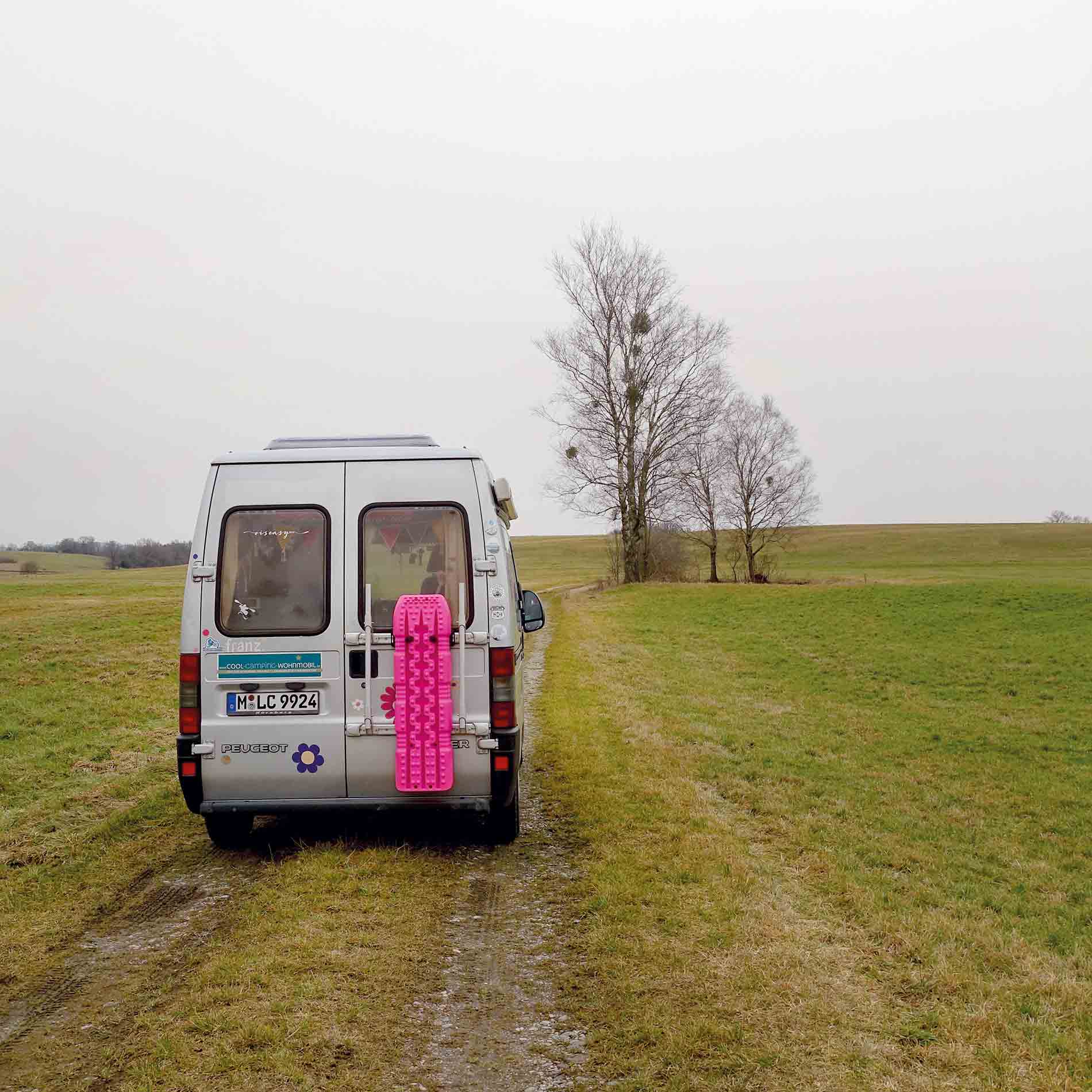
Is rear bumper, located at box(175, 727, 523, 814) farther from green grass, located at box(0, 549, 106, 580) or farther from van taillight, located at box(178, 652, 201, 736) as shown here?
green grass, located at box(0, 549, 106, 580)

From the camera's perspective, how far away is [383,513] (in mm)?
6719

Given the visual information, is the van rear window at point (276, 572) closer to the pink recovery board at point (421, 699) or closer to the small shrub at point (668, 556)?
the pink recovery board at point (421, 699)

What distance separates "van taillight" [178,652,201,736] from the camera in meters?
6.55

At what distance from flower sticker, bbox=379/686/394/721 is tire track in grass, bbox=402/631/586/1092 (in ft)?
3.95

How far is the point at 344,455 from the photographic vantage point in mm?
6773

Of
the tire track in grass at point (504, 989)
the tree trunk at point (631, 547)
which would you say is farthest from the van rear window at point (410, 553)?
the tree trunk at point (631, 547)

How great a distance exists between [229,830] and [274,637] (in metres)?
1.68

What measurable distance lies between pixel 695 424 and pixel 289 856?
36.5 m

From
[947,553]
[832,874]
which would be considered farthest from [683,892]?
[947,553]

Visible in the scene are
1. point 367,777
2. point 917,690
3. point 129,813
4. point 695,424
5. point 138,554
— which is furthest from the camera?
point 138,554

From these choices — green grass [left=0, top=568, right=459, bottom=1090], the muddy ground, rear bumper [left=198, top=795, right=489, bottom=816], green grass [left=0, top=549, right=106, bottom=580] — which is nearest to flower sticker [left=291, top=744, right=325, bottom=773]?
rear bumper [left=198, top=795, right=489, bottom=816]

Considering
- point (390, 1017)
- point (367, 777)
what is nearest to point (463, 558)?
point (367, 777)

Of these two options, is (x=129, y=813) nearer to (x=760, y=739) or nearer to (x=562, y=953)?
(x=562, y=953)

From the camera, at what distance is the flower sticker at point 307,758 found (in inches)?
258
